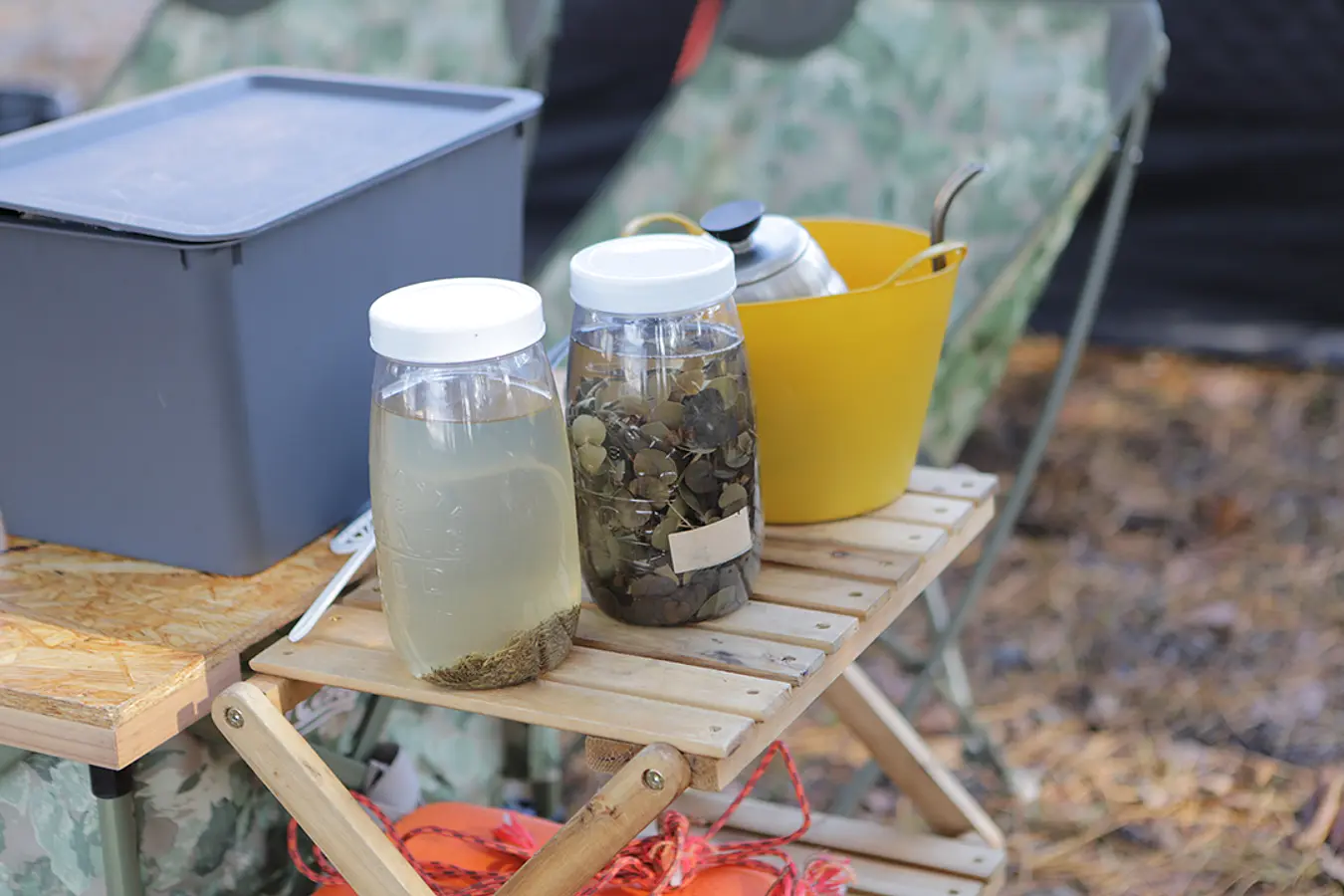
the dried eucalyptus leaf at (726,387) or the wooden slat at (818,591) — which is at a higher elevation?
the dried eucalyptus leaf at (726,387)

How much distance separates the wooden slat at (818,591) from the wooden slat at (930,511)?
126 millimetres

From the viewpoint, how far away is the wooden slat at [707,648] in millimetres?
978

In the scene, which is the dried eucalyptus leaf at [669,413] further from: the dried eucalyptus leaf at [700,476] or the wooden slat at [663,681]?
the wooden slat at [663,681]

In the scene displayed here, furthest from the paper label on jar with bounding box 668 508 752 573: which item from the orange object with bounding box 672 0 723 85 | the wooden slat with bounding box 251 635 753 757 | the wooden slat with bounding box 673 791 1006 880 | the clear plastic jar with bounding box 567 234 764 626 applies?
the orange object with bounding box 672 0 723 85

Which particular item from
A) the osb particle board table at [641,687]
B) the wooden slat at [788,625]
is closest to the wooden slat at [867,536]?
the osb particle board table at [641,687]

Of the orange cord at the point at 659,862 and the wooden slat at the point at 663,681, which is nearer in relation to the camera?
the wooden slat at the point at 663,681

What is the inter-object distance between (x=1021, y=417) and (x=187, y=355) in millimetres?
2514

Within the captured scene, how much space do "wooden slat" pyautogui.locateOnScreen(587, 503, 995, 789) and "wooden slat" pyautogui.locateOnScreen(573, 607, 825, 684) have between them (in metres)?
0.01

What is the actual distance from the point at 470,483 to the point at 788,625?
0.84ft

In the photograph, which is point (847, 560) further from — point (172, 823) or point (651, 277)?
point (172, 823)

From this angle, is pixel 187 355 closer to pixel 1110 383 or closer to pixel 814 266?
pixel 814 266

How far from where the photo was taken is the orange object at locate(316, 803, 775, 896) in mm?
1155

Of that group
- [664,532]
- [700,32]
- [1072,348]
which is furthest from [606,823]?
[700,32]

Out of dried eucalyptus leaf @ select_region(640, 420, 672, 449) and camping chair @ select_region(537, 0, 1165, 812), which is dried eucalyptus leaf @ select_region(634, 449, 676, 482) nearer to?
dried eucalyptus leaf @ select_region(640, 420, 672, 449)
